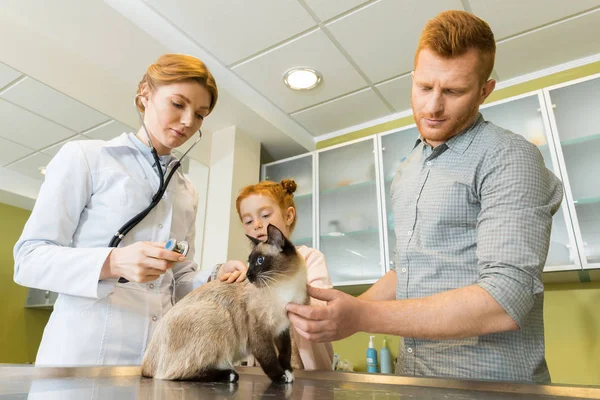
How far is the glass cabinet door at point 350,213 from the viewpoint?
9.36ft

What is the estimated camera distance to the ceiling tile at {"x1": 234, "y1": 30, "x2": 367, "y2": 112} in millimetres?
2418

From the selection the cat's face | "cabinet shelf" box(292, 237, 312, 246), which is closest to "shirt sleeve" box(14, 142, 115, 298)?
the cat's face

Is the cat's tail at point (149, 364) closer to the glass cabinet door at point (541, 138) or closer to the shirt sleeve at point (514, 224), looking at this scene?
the shirt sleeve at point (514, 224)

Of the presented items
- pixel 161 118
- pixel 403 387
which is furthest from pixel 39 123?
pixel 403 387

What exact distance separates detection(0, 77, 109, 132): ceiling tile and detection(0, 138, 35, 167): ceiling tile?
10.9 inches

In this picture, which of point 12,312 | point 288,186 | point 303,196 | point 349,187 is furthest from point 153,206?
point 12,312

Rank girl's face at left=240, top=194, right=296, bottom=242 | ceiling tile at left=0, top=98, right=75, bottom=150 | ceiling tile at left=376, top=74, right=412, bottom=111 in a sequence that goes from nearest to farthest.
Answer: girl's face at left=240, top=194, right=296, bottom=242, ceiling tile at left=0, top=98, right=75, bottom=150, ceiling tile at left=376, top=74, right=412, bottom=111

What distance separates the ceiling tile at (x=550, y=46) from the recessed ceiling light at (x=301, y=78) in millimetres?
1154

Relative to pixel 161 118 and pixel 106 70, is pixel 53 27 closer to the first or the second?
pixel 106 70

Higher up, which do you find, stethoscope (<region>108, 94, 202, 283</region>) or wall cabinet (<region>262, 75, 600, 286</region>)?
wall cabinet (<region>262, 75, 600, 286</region>)

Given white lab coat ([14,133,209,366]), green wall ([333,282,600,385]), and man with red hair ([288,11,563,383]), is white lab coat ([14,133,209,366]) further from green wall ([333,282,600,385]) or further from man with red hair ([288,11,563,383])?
green wall ([333,282,600,385])

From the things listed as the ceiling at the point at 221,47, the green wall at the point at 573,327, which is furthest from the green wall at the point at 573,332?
the ceiling at the point at 221,47

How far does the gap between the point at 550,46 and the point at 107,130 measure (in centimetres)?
280

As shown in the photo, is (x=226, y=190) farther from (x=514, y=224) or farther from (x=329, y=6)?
(x=514, y=224)
